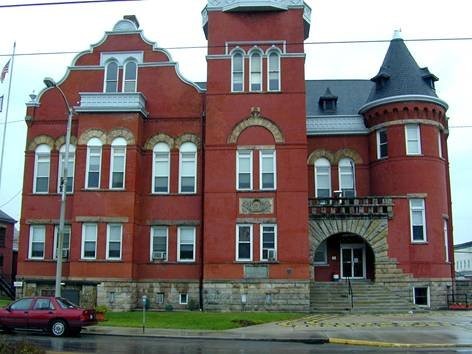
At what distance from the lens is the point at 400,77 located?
35.5 metres

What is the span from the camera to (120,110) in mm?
31641

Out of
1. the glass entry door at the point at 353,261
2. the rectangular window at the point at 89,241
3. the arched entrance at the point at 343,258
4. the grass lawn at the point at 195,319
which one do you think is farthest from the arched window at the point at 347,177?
the rectangular window at the point at 89,241

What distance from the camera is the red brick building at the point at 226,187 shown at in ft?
99.8

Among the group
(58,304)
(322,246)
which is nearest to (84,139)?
(58,304)

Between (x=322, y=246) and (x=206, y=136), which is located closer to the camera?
(x=206, y=136)

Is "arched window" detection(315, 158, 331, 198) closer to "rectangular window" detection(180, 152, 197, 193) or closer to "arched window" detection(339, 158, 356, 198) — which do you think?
"arched window" detection(339, 158, 356, 198)

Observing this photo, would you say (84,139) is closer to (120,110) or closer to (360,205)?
(120,110)

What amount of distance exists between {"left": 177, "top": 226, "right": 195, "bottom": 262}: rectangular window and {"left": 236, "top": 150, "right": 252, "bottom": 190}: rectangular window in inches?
149

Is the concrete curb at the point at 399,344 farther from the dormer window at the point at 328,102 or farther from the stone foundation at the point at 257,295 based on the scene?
the dormer window at the point at 328,102

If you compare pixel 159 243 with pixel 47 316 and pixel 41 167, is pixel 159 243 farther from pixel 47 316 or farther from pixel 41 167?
pixel 47 316

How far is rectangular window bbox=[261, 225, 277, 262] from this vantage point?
30.3 metres

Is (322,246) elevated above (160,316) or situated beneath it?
elevated above

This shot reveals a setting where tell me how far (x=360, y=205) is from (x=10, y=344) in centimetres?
2450

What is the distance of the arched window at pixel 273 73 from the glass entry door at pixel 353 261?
1056 cm
